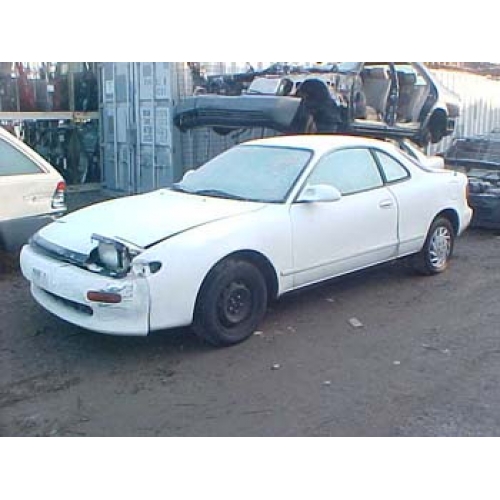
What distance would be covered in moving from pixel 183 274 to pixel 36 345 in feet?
4.17

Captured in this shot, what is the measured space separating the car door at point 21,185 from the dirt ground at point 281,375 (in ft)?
2.80

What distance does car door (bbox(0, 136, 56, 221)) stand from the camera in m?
5.34

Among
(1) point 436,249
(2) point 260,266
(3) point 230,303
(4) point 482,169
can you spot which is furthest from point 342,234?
(4) point 482,169

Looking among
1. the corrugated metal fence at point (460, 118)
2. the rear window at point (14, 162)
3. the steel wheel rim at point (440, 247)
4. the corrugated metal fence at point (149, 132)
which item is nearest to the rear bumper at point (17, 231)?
the rear window at point (14, 162)

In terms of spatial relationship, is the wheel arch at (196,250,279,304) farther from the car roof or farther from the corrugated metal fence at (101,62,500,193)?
the corrugated metal fence at (101,62,500,193)

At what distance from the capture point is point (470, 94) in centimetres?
1344

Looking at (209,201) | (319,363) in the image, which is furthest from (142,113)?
(319,363)

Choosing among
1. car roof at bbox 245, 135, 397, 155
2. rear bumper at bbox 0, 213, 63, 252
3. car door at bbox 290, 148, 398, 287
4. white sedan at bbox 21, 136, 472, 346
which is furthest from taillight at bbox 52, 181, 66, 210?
car door at bbox 290, 148, 398, 287

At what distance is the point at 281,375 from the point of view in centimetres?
363

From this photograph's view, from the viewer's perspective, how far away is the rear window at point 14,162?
5.41 m

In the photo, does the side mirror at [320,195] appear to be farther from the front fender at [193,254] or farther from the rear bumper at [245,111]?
the rear bumper at [245,111]

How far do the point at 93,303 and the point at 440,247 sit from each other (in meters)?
3.62

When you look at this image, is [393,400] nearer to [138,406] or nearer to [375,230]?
[138,406]
